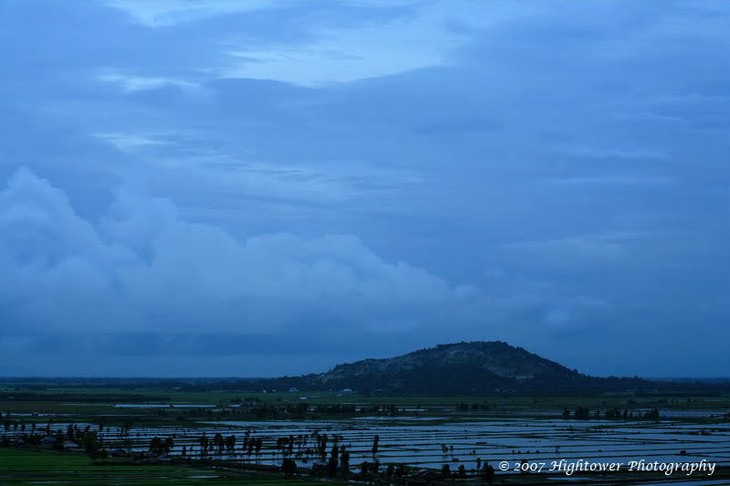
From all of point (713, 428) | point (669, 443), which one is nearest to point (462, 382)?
point (713, 428)

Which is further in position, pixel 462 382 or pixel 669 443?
pixel 462 382

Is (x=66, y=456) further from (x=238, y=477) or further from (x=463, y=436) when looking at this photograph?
(x=463, y=436)

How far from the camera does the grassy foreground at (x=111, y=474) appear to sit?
37.8 metres

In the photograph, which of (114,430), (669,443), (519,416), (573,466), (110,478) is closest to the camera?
(110,478)

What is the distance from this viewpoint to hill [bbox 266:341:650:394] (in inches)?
6983

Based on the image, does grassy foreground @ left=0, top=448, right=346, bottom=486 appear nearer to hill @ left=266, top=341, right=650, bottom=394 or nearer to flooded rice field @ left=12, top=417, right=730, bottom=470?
flooded rice field @ left=12, top=417, right=730, bottom=470

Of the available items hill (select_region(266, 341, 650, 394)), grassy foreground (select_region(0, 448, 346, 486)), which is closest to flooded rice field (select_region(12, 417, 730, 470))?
grassy foreground (select_region(0, 448, 346, 486))

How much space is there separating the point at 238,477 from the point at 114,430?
29499mm

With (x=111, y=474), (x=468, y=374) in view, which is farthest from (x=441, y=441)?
(x=468, y=374)

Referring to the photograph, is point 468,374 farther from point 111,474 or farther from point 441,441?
point 111,474

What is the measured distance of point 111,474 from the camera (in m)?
40.3

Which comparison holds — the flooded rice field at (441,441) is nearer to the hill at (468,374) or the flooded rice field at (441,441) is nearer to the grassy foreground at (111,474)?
the grassy foreground at (111,474)

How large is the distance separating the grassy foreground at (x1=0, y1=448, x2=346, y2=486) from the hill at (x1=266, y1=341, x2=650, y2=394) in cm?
12900

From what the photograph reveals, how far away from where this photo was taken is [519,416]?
8944 cm
